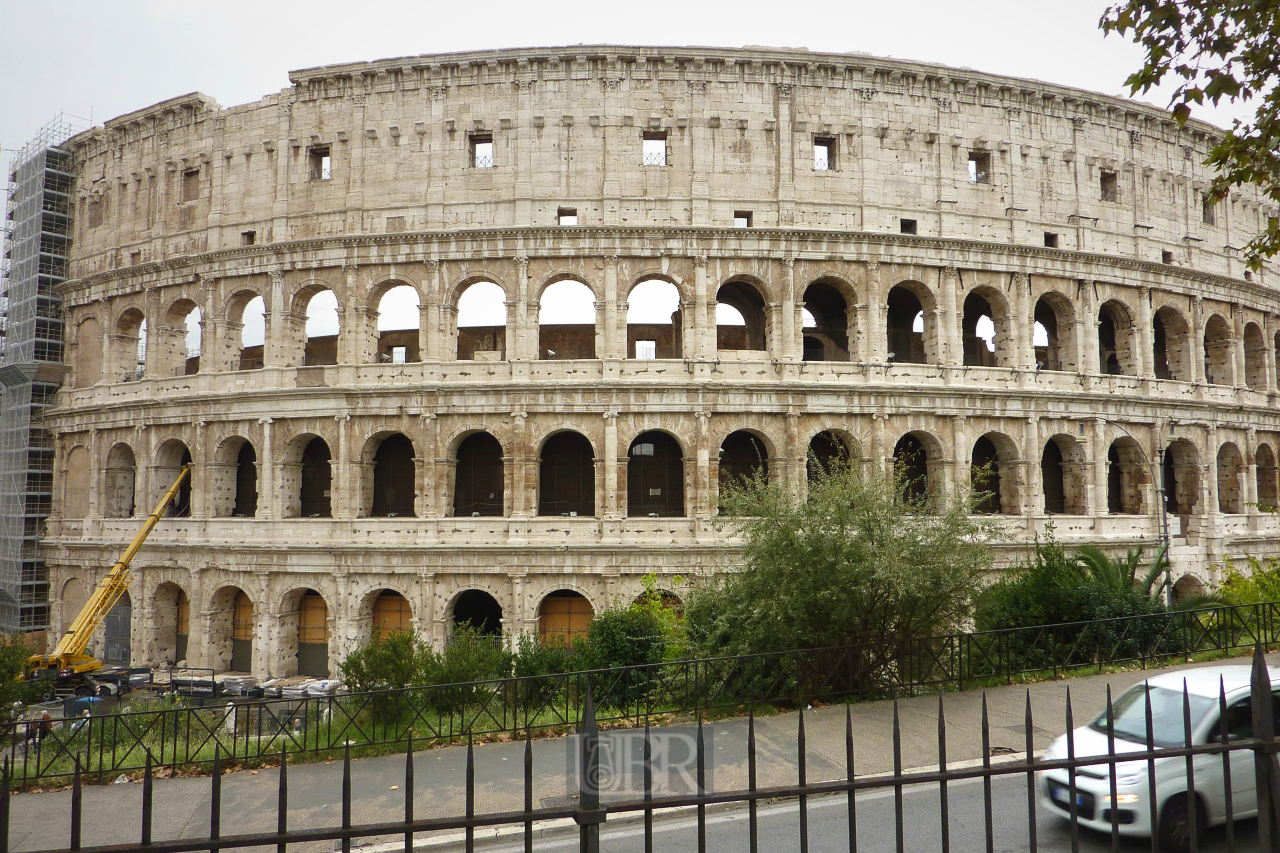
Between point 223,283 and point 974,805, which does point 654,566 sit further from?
point 223,283

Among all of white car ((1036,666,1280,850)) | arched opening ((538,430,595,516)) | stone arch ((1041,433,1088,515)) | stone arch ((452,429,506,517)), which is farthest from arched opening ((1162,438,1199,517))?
stone arch ((452,429,506,517))

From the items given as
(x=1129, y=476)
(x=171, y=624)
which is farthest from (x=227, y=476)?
(x=1129, y=476)

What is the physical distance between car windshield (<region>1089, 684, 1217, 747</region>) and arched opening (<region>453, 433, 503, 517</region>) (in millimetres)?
18283

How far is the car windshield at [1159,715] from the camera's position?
6.28m

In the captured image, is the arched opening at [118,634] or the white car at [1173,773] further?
the arched opening at [118,634]

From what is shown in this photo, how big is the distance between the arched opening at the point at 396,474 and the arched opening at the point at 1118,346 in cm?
2295

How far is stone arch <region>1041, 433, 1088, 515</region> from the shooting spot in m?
23.2

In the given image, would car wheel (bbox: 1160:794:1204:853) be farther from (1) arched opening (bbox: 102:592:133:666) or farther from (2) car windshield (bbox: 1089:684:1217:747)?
(1) arched opening (bbox: 102:592:133:666)

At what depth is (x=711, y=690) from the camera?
11.2 meters

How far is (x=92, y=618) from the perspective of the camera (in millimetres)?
22438

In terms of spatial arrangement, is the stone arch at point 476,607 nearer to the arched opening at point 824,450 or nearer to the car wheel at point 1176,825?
the arched opening at point 824,450

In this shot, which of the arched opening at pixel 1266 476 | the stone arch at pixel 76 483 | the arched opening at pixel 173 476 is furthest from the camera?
the arched opening at pixel 1266 476

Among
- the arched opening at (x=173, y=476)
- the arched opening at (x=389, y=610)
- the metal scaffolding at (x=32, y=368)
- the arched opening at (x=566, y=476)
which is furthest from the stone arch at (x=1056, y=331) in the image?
the metal scaffolding at (x=32, y=368)

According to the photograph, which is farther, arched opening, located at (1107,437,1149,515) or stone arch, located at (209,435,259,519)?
arched opening, located at (1107,437,1149,515)
